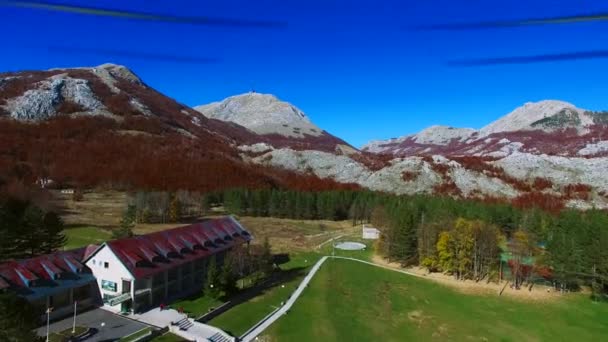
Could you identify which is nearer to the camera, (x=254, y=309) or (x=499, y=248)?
(x=254, y=309)

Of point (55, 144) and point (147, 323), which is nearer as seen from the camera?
point (147, 323)

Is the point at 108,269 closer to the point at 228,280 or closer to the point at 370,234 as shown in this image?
the point at 228,280

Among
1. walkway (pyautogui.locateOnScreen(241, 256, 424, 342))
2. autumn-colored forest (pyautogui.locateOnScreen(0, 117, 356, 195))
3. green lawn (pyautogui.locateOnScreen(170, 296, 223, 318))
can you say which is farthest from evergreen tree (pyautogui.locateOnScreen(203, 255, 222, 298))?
autumn-colored forest (pyautogui.locateOnScreen(0, 117, 356, 195))

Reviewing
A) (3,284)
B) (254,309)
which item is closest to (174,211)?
(254,309)

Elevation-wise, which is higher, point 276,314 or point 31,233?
point 31,233

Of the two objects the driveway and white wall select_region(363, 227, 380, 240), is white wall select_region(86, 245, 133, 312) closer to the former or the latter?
the driveway

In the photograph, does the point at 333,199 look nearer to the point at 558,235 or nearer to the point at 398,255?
the point at 398,255

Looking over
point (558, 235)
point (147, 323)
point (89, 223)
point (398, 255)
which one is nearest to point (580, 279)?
point (558, 235)

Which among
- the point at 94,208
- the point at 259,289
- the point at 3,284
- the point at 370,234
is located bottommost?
the point at 259,289
